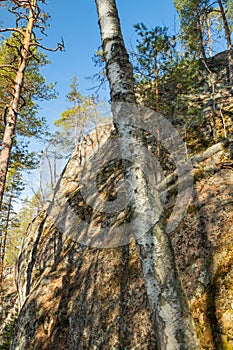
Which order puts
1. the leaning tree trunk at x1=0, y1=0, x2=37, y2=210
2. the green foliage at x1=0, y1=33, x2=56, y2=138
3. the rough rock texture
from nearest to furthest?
the rough rock texture, the leaning tree trunk at x1=0, y1=0, x2=37, y2=210, the green foliage at x1=0, y1=33, x2=56, y2=138

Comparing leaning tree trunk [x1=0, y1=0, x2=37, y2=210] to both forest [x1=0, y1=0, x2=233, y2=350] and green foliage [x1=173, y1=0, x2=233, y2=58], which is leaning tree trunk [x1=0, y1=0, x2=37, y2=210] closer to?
forest [x1=0, y1=0, x2=233, y2=350]

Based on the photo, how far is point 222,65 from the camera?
1589 cm

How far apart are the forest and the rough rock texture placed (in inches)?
0.8

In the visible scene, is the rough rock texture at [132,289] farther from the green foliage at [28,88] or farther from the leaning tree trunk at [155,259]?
the green foliage at [28,88]

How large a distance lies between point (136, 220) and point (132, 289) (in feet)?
7.15

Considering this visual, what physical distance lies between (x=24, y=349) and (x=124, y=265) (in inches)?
138

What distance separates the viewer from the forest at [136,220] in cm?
271

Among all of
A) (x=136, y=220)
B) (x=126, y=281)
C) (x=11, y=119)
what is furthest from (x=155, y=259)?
(x=11, y=119)

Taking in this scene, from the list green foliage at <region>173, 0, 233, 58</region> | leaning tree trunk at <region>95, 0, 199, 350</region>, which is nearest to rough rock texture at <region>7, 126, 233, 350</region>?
leaning tree trunk at <region>95, 0, 199, 350</region>

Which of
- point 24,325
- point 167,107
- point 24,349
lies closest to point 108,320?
point 24,349

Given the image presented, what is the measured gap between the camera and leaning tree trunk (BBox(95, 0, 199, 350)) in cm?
220

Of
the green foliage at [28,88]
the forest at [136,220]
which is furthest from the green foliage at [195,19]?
the green foliage at [28,88]

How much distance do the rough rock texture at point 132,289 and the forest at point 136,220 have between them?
19mm

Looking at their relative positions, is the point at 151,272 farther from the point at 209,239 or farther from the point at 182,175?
the point at 182,175
